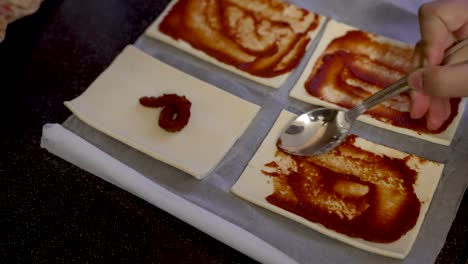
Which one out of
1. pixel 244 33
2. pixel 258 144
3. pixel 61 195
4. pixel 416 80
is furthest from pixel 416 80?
pixel 61 195

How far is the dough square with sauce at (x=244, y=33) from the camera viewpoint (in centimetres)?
112

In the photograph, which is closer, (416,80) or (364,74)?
(416,80)

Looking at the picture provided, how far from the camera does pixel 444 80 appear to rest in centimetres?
84

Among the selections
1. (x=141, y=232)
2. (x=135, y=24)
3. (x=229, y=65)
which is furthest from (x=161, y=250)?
(x=135, y=24)

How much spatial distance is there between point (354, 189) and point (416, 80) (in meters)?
0.22

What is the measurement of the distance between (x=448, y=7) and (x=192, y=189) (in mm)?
599

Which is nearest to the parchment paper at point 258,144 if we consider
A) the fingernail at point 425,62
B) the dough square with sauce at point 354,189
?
the dough square with sauce at point 354,189

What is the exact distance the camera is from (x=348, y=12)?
125cm

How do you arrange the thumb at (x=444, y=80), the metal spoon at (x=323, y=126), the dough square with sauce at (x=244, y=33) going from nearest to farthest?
the thumb at (x=444, y=80), the metal spoon at (x=323, y=126), the dough square with sauce at (x=244, y=33)

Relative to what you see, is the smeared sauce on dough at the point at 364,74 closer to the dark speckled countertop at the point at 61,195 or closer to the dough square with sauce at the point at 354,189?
the dough square with sauce at the point at 354,189

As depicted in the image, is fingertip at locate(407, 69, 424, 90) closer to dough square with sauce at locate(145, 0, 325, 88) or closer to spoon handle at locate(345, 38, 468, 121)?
spoon handle at locate(345, 38, 468, 121)

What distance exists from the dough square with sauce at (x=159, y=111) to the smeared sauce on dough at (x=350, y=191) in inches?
4.6

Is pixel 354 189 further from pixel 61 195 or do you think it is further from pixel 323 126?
pixel 61 195

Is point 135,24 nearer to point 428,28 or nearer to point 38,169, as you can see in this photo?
point 38,169
